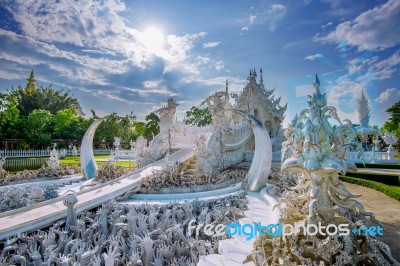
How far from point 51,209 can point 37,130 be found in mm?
22904

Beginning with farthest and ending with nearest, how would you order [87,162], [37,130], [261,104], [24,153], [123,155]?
[37,130] < [24,153] < [123,155] < [261,104] < [87,162]

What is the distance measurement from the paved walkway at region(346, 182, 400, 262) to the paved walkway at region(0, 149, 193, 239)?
20.3 feet

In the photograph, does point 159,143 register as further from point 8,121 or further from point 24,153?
point 8,121

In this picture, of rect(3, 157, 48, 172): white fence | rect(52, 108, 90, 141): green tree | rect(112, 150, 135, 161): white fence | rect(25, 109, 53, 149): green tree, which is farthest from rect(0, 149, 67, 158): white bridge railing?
rect(112, 150, 135, 161): white fence

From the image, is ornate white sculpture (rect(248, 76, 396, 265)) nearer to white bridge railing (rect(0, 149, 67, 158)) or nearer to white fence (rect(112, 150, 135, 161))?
white fence (rect(112, 150, 135, 161))

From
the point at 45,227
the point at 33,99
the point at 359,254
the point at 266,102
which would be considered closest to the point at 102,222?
the point at 45,227

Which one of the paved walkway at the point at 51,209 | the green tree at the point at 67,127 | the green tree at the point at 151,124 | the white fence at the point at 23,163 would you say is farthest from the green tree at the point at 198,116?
the paved walkway at the point at 51,209

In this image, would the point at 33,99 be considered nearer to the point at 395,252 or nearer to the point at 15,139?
the point at 15,139

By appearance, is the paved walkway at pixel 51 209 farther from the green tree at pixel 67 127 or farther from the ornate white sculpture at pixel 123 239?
the green tree at pixel 67 127

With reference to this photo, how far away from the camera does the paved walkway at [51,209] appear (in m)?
5.07

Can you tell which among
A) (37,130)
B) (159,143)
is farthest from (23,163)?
(159,143)

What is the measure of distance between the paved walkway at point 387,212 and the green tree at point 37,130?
85.4ft

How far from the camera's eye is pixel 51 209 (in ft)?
19.7

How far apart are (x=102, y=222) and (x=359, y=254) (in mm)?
4762
